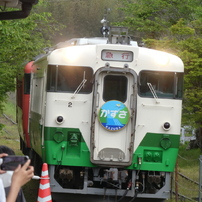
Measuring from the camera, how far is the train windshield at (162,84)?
11.6m

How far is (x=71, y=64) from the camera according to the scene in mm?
11500

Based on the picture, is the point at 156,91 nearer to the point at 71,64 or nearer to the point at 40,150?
the point at 71,64

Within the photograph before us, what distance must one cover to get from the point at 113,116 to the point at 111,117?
44mm

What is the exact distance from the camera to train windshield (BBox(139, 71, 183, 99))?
38.0ft

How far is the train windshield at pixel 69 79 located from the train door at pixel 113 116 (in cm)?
28

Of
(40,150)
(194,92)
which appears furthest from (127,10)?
(40,150)

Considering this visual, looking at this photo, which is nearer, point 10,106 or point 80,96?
point 80,96

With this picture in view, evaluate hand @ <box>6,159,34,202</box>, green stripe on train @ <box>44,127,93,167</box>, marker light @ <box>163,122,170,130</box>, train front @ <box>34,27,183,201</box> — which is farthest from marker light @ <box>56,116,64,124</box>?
hand @ <box>6,159,34,202</box>

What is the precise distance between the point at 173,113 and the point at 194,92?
333 inches

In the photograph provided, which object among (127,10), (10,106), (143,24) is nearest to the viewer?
(143,24)

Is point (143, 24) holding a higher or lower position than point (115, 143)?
higher

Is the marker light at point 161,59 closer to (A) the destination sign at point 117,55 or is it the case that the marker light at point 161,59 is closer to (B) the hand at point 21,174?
(A) the destination sign at point 117,55

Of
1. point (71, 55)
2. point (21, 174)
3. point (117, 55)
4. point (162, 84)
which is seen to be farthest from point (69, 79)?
point (21, 174)

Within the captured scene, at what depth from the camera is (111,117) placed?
1123 cm
